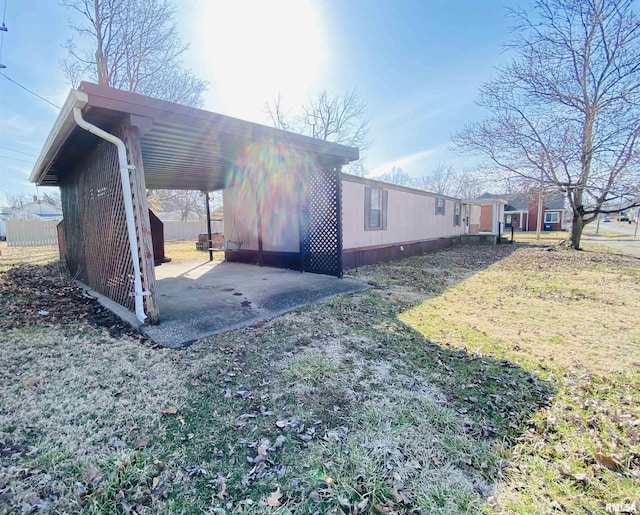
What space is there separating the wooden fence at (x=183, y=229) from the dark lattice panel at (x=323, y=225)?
60.9 ft

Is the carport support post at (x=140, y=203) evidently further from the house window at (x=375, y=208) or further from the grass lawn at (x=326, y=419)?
the house window at (x=375, y=208)

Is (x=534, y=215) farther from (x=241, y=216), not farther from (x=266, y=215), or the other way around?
(x=241, y=216)

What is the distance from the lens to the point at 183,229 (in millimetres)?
24875

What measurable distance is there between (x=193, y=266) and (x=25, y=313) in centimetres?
500

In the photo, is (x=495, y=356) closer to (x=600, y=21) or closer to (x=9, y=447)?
(x=9, y=447)

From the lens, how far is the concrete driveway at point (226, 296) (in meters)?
3.78

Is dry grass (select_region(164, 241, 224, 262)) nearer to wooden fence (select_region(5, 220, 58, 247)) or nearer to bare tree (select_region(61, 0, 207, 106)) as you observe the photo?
wooden fence (select_region(5, 220, 58, 247))

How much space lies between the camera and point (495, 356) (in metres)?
3.23

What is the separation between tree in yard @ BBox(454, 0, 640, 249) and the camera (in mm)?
11398

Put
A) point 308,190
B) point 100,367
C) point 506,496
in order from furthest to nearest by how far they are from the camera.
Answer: point 308,190
point 100,367
point 506,496

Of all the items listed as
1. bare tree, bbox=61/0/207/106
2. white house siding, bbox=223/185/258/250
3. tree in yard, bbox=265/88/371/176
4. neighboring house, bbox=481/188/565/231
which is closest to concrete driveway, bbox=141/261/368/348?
white house siding, bbox=223/185/258/250

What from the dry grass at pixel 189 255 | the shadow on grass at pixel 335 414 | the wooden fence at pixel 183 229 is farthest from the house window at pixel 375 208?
the wooden fence at pixel 183 229

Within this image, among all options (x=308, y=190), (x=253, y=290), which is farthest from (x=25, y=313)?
(x=308, y=190)

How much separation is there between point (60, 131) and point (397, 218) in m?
9.19
